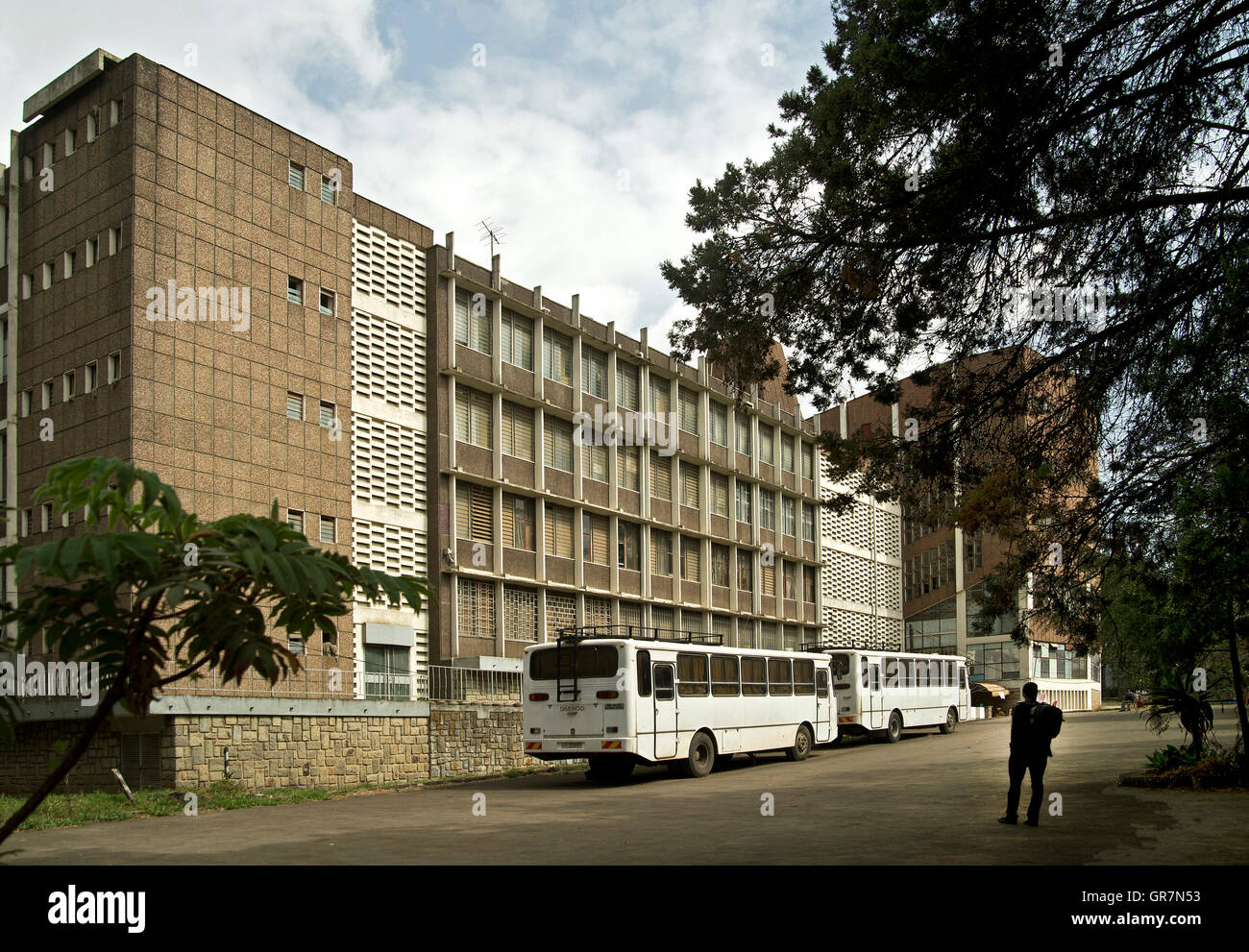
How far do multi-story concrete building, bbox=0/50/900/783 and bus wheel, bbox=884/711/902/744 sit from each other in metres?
9.93

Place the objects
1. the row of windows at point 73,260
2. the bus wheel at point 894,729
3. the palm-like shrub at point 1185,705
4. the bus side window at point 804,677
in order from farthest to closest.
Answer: the bus wheel at point 894,729
the bus side window at point 804,677
the row of windows at point 73,260
the palm-like shrub at point 1185,705

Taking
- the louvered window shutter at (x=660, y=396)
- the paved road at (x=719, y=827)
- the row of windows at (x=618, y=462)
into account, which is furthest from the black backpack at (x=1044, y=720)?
the louvered window shutter at (x=660, y=396)

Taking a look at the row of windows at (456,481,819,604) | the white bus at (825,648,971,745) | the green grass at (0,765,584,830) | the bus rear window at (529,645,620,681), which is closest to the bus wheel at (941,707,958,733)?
the white bus at (825,648,971,745)

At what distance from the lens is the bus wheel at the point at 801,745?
2869cm

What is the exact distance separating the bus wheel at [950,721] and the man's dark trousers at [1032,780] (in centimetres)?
2790

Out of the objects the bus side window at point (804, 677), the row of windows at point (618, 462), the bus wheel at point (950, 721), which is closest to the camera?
the bus side window at point (804, 677)

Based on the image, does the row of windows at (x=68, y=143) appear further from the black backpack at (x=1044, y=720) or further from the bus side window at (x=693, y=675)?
the black backpack at (x=1044, y=720)

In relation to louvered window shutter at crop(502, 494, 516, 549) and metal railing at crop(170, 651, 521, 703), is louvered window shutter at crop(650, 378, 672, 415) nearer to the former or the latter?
louvered window shutter at crop(502, 494, 516, 549)

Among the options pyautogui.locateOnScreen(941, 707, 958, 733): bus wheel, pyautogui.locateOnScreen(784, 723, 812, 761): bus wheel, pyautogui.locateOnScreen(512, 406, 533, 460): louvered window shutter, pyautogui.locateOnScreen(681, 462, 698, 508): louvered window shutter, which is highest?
pyautogui.locateOnScreen(512, 406, 533, 460): louvered window shutter

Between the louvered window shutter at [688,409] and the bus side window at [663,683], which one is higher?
the louvered window shutter at [688,409]

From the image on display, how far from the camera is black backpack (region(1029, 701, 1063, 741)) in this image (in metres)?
13.6

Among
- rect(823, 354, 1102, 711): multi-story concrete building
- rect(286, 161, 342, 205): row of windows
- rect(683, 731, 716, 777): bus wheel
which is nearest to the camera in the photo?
rect(683, 731, 716, 777): bus wheel

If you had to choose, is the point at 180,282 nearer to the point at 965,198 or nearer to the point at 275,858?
the point at 275,858

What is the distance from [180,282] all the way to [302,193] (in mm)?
4840
